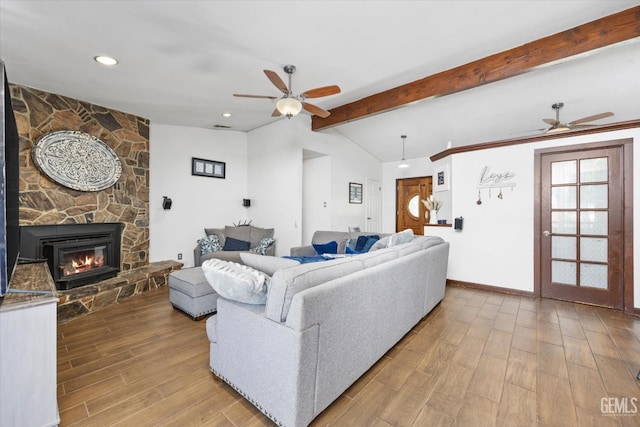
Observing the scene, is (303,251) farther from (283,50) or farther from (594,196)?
(594,196)

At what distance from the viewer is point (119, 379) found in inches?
75.9

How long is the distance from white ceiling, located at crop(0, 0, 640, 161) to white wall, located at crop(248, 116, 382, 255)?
38.1 inches

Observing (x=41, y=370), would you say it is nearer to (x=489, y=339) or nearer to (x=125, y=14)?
(x=125, y=14)

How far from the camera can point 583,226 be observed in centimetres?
354

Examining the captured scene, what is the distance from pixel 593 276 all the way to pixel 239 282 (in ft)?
14.4

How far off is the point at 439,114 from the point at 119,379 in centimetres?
545

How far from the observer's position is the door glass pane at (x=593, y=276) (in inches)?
134

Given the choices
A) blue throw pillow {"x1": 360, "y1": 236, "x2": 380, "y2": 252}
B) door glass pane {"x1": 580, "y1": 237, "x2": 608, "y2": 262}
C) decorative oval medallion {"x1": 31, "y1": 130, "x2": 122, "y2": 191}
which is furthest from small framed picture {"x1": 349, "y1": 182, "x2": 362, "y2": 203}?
decorative oval medallion {"x1": 31, "y1": 130, "x2": 122, "y2": 191}

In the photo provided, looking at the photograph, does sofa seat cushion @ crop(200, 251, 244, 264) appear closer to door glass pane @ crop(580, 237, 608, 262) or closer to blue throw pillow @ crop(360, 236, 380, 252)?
blue throw pillow @ crop(360, 236, 380, 252)

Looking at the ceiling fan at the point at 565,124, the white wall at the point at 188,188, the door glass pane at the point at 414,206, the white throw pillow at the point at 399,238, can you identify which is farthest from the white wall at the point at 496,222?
the white wall at the point at 188,188


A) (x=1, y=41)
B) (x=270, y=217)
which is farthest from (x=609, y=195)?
(x=1, y=41)

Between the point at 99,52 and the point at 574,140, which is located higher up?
the point at 99,52

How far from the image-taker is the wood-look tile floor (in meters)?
1.60

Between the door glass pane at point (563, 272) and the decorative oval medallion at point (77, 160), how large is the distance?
6.29 metres
